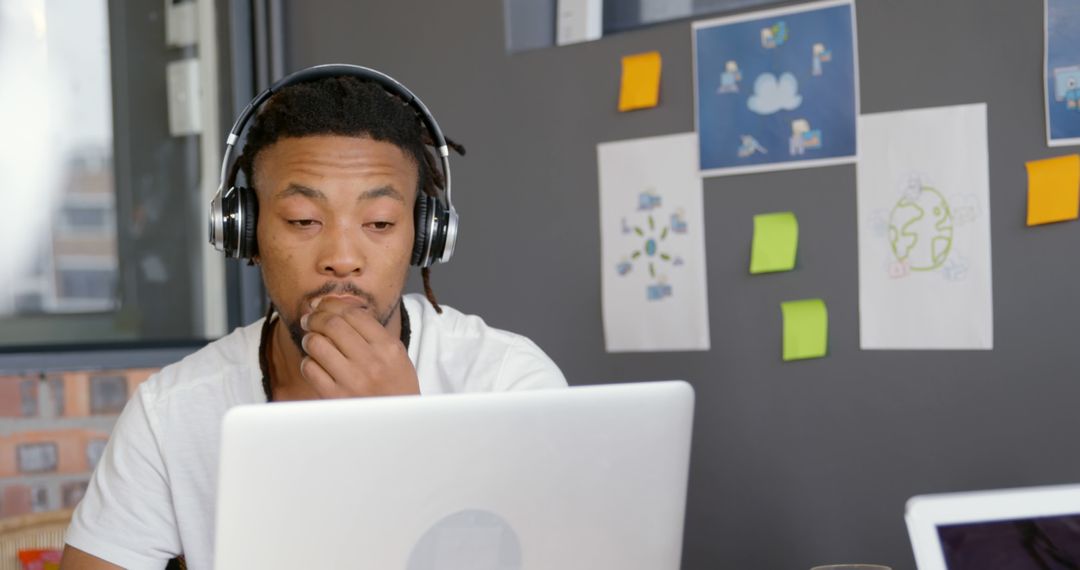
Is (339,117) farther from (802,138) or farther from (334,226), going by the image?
(802,138)

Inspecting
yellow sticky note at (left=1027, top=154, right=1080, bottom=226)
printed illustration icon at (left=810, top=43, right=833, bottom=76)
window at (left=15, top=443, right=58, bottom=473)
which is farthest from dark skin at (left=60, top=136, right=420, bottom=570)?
window at (left=15, top=443, right=58, bottom=473)

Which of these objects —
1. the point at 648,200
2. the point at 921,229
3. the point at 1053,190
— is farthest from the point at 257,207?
the point at 1053,190

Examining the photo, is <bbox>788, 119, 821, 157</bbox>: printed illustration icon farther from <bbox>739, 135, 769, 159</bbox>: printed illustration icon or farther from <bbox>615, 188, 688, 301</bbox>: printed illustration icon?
<bbox>615, 188, 688, 301</bbox>: printed illustration icon

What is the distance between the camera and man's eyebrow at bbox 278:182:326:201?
1447 mm

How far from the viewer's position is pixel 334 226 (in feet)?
4.77

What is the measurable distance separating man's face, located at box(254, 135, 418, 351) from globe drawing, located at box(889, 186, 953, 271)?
0.80 metres

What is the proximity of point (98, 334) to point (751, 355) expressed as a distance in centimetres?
155

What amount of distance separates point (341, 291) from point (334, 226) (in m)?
0.09

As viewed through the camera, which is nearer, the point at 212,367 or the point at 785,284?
the point at 212,367

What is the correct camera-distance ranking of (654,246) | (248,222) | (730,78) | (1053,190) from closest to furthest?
1. (248,222)
2. (1053,190)
3. (730,78)
4. (654,246)

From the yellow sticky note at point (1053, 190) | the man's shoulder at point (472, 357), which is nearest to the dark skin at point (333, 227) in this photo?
the man's shoulder at point (472, 357)

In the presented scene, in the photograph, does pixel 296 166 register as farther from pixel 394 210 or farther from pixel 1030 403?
pixel 1030 403

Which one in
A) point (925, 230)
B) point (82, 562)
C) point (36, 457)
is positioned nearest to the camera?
point (82, 562)

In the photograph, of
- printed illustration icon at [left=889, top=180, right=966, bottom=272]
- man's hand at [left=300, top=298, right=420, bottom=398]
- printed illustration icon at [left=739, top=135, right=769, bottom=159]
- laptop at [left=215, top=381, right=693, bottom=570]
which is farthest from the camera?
printed illustration icon at [left=739, top=135, right=769, bottom=159]
